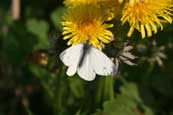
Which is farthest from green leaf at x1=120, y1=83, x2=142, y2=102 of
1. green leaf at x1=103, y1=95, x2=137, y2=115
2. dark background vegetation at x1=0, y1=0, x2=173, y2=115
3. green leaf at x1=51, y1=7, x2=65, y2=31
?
green leaf at x1=51, y1=7, x2=65, y2=31

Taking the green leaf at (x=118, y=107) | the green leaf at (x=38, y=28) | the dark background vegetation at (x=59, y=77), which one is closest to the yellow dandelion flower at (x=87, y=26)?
the dark background vegetation at (x=59, y=77)

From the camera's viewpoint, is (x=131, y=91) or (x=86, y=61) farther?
(x=131, y=91)

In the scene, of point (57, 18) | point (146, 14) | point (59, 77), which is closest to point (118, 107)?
point (59, 77)

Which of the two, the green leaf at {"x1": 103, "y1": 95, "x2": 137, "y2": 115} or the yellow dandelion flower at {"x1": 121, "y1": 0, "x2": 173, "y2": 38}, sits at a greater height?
the yellow dandelion flower at {"x1": 121, "y1": 0, "x2": 173, "y2": 38}

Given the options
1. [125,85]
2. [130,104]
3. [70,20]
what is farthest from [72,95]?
[70,20]

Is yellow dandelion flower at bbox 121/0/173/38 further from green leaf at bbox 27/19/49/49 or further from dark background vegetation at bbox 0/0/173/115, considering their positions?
green leaf at bbox 27/19/49/49

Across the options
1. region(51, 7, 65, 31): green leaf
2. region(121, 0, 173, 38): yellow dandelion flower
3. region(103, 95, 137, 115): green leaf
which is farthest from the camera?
region(51, 7, 65, 31): green leaf

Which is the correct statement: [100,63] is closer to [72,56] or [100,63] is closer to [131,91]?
[72,56]

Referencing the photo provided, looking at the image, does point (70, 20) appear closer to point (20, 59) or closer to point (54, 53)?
point (54, 53)
